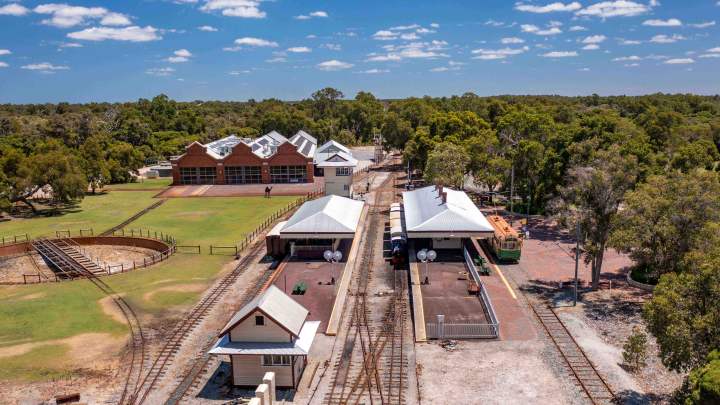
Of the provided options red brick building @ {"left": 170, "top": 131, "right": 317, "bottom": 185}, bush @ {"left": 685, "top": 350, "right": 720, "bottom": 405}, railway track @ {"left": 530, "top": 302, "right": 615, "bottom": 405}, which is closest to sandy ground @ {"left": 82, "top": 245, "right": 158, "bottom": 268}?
railway track @ {"left": 530, "top": 302, "right": 615, "bottom": 405}

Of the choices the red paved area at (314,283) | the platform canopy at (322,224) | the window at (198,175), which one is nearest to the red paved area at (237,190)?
the window at (198,175)

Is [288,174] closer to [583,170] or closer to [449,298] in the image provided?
[449,298]

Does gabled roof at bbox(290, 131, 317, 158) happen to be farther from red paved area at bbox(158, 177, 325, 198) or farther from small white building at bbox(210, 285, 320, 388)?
small white building at bbox(210, 285, 320, 388)

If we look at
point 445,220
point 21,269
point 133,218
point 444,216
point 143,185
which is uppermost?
point 143,185

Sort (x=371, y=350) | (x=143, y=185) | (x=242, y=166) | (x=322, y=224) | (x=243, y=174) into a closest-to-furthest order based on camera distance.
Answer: (x=371, y=350) → (x=322, y=224) → (x=242, y=166) → (x=243, y=174) → (x=143, y=185)

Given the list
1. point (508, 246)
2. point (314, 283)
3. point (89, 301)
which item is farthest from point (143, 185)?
point (508, 246)

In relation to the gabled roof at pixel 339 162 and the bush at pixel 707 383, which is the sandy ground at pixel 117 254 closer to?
the gabled roof at pixel 339 162

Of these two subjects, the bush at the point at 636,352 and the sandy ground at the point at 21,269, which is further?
the sandy ground at the point at 21,269
